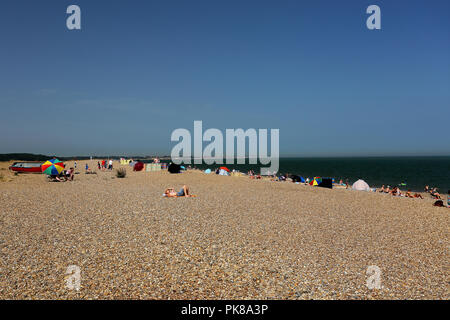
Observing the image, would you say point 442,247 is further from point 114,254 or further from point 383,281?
point 114,254

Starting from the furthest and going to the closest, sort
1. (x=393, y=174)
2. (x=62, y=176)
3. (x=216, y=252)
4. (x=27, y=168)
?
(x=393, y=174), (x=27, y=168), (x=62, y=176), (x=216, y=252)

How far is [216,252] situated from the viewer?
7.11m

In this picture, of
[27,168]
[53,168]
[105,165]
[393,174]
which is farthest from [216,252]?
[393,174]

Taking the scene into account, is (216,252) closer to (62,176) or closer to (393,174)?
(62,176)

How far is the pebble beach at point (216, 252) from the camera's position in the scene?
5207 mm

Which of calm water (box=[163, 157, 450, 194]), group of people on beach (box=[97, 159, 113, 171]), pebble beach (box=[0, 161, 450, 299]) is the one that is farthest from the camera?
calm water (box=[163, 157, 450, 194])

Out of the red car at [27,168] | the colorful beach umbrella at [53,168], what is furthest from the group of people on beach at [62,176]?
the red car at [27,168]

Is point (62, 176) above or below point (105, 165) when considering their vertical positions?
below

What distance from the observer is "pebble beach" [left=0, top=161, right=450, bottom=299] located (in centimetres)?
521

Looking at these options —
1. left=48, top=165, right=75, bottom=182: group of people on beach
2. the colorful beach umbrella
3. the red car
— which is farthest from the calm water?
the red car

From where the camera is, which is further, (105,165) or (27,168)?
(105,165)

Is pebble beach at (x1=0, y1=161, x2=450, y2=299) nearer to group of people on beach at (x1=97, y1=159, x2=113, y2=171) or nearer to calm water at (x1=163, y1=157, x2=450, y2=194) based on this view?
group of people on beach at (x1=97, y1=159, x2=113, y2=171)

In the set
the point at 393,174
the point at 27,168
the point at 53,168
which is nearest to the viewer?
the point at 53,168
